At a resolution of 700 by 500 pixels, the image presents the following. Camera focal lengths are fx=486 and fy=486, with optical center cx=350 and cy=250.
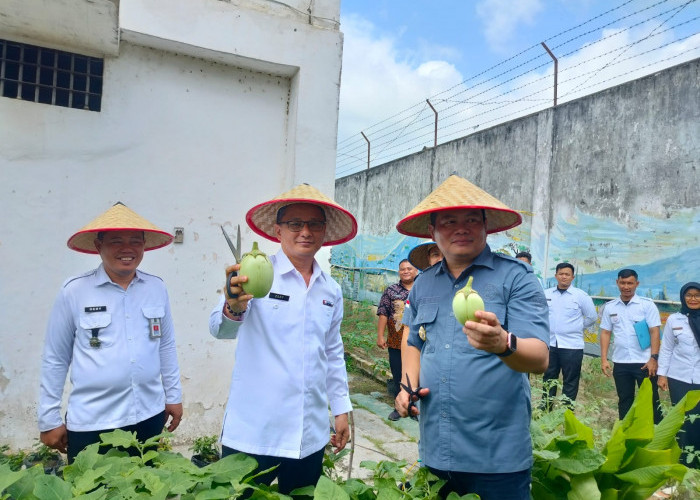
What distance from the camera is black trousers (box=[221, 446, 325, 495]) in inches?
83.8

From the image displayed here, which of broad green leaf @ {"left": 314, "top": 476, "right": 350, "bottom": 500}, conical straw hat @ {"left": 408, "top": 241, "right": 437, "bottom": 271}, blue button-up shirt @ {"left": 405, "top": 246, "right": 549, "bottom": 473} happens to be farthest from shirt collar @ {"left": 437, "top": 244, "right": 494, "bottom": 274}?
conical straw hat @ {"left": 408, "top": 241, "right": 437, "bottom": 271}

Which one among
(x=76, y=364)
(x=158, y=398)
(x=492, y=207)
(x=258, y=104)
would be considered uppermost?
(x=258, y=104)

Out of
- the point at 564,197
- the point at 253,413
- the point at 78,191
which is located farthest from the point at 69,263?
the point at 564,197

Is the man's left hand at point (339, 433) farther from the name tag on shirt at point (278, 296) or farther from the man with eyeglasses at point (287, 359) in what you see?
the name tag on shirt at point (278, 296)

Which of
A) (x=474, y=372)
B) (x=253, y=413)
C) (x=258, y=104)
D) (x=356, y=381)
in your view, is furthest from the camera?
(x=356, y=381)

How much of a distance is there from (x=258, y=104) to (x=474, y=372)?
3693 millimetres

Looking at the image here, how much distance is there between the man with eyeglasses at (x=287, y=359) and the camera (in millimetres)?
2113

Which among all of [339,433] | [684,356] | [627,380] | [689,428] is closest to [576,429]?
[339,433]

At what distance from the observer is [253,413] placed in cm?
212

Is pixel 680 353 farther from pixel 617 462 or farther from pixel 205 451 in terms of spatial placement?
pixel 205 451

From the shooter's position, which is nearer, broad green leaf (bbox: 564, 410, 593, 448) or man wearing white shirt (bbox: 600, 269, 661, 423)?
broad green leaf (bbox: 564, 410, 593, 448)

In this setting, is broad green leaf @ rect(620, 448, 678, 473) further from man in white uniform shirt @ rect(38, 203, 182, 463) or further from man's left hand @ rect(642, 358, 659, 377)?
man's left hand @ rect(642, 358, 659, 377)

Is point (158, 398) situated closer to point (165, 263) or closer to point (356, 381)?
point (165, 263)

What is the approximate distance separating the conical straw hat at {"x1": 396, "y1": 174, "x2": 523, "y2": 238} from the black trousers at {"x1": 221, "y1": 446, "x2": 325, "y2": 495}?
1.17 metres
